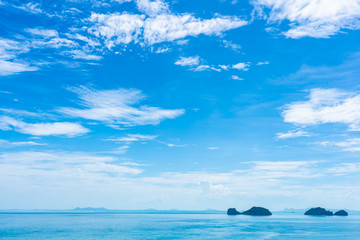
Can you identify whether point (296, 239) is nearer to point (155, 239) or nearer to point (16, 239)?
point (155, 239)

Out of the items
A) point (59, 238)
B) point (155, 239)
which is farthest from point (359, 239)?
point (59, 238)

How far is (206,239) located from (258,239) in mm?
13130

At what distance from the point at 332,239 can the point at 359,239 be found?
241 inches

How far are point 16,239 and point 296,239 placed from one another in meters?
71.1

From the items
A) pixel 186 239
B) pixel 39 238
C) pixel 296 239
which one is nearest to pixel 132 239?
pixel 186 239

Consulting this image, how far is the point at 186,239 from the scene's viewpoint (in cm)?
7344

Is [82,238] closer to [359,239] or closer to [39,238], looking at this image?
[39,238]

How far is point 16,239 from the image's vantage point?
74.5 m

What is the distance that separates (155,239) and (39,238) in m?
30.8

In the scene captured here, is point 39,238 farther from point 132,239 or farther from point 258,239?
point 258,239

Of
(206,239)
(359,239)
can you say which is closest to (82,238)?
(206,239)

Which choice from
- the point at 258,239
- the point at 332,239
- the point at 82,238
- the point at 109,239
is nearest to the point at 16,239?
the point at 82,238

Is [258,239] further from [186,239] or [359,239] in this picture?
[359,239]

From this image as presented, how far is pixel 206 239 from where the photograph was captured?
243ft
